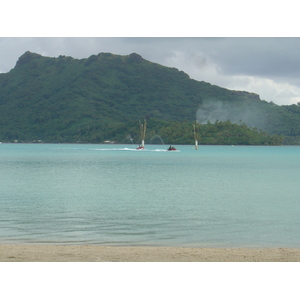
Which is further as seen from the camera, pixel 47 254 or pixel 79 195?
pixel 79 195

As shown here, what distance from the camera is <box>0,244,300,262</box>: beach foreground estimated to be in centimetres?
1524

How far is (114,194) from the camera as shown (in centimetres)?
4309

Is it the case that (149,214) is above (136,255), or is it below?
below

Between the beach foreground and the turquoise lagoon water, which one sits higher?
the beach foreground

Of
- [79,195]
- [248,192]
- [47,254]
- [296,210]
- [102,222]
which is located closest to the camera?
[47,254]

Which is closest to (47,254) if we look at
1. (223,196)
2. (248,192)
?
(223,196)

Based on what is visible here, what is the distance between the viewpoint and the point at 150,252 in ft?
54.6

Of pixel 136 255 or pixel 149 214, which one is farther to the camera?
pixel 149 214

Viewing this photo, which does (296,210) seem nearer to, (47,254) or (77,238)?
(77,238)

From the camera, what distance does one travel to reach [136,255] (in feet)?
52.6

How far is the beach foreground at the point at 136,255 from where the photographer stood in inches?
600

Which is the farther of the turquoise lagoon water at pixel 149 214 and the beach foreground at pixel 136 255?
the turquoise lagoon water at pixel 149 214

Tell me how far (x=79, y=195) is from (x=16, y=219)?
49.8ft
